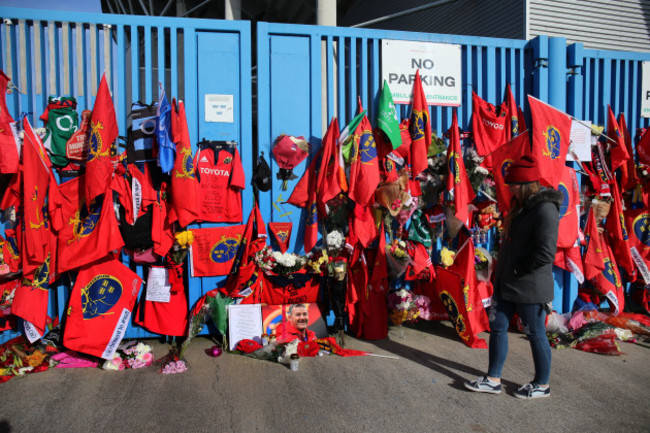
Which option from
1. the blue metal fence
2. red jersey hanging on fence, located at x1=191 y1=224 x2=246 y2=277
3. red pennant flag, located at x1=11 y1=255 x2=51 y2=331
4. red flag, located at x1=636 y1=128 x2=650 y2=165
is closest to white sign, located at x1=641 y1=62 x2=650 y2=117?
red flag, located at x1=636 y1=128 x2=650 y2=165

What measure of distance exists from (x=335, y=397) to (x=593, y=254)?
3.83 metres

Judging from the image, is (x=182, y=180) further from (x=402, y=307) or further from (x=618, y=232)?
(x=618, y=232)

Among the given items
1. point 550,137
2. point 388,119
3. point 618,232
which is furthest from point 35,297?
point 618,232

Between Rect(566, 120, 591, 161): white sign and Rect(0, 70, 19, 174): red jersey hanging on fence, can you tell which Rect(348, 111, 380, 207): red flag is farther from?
Rect(0, 70, 19, 174): red jersey hanging on fence

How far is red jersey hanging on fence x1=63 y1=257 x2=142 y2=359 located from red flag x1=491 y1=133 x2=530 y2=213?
4072 mm

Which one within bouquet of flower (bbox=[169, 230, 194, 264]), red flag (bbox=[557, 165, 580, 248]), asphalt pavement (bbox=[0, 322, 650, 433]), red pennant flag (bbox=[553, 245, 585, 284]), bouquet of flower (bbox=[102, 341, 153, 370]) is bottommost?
asphalt pavement (bbox=[0, 322, 650, 433])

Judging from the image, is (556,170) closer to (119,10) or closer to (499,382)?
(499,382)

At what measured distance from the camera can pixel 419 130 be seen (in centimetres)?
508

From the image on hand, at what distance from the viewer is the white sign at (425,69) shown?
17.3ft

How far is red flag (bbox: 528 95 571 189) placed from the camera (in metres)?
5.16

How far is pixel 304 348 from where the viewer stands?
457 centimetres

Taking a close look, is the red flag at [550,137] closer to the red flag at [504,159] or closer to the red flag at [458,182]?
the red flag at [504,159]

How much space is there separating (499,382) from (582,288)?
278 centimetres

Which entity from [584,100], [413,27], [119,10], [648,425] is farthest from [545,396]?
[119,10]
